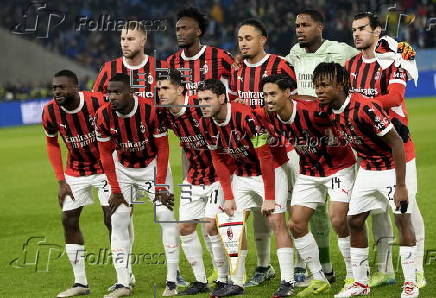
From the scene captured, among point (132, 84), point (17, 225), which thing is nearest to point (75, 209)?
point (132, 84)

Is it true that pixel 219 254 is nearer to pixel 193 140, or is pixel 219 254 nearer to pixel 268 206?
pixel 268 206

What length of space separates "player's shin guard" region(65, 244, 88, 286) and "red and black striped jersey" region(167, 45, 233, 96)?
1.88 meters

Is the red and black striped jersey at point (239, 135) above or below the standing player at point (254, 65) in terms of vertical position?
below

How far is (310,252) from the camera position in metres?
8.22

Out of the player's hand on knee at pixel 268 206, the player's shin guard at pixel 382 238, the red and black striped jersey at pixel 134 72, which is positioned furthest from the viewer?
the red and black striped jersey at pixel 134 72

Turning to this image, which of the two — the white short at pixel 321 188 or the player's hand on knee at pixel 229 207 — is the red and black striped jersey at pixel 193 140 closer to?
the player's hand on knee at pixel 229 207

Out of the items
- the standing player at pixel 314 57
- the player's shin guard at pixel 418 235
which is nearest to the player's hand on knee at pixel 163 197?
the standing player at pixel 314 57

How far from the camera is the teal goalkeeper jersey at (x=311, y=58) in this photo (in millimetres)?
9156

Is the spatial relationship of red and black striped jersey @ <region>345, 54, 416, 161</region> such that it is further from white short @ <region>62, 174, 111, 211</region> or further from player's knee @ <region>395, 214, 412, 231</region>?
white short @ <region>62, 174, 111, 211</region>

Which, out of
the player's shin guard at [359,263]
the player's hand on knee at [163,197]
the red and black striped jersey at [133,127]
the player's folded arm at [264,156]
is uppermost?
the red and black striped jersey at [133,127]

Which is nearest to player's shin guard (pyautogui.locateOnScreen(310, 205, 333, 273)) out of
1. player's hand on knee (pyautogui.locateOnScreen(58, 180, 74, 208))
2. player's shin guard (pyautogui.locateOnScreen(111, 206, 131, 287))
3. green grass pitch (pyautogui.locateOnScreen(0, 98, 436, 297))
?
green grass pitch (pyautogui.locateOnScreen(0, 98, 436, 297))

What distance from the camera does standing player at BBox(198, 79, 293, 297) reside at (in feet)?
26.9

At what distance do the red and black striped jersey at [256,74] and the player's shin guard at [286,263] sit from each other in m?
1.52

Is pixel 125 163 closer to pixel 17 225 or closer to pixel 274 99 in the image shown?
pixel 274 99
